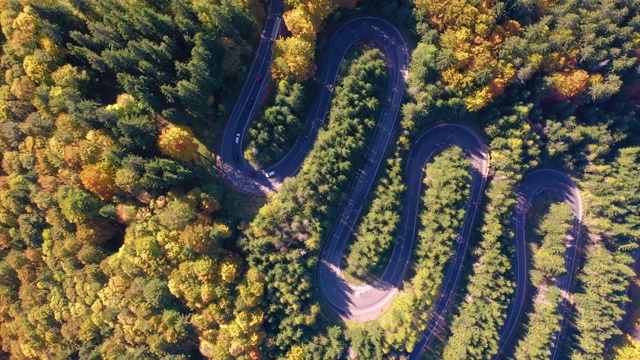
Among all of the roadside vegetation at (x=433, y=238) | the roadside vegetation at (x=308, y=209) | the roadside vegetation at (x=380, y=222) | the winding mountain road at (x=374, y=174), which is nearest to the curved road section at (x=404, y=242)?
the winding mountain road at (x=374, y=174)

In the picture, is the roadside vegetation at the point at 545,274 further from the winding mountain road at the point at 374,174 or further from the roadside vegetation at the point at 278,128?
the roadside vegetation at the point at 278,128

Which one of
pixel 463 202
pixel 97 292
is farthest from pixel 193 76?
pixel 463 202

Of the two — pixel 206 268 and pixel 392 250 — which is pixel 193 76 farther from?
pixel 392 250

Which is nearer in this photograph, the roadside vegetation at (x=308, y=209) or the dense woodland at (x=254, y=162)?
the dense woodland at (x=254, y=162)

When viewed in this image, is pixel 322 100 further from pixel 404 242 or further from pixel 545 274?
pixel 545 274

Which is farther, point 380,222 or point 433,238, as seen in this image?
point 433,238

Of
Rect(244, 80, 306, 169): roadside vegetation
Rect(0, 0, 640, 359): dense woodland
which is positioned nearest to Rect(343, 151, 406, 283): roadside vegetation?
Rect(0, 0, 640, 359): dense woodland

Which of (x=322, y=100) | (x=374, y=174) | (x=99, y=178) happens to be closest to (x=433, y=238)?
(x=374, y=174)
